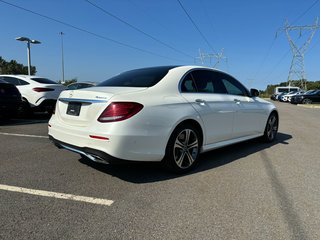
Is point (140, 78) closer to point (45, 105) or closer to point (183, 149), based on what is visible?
point (183, 149)

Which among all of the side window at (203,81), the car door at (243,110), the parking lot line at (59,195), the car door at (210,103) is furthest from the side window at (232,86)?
the parking lot line at (59,195)

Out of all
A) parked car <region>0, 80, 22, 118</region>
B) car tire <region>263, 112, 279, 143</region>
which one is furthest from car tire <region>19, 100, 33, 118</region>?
car tire <region>263, 112, 279, 143</region>

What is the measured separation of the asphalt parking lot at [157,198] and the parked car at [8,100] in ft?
12.2

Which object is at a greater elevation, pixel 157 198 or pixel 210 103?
pixel 210 103

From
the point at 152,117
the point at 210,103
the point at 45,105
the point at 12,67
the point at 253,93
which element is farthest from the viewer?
the point at 12,67

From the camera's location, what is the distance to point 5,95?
8711 mm

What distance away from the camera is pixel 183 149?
439 cm

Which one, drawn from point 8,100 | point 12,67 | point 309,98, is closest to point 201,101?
point 8,100

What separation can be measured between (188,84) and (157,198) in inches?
75.5

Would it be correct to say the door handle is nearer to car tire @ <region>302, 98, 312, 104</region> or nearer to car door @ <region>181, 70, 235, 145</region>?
car door @ <region>181, 70, 235, 145</region>

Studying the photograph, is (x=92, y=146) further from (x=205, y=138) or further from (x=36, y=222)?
(x=205, y=138)

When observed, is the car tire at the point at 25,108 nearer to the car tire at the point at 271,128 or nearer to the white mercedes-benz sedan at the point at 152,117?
the white mercedes-benz sedan at the point at 152,117

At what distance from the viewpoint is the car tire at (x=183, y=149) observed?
4.18m

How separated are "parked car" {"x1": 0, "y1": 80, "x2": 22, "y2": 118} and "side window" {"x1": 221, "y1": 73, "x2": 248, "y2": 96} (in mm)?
6290
